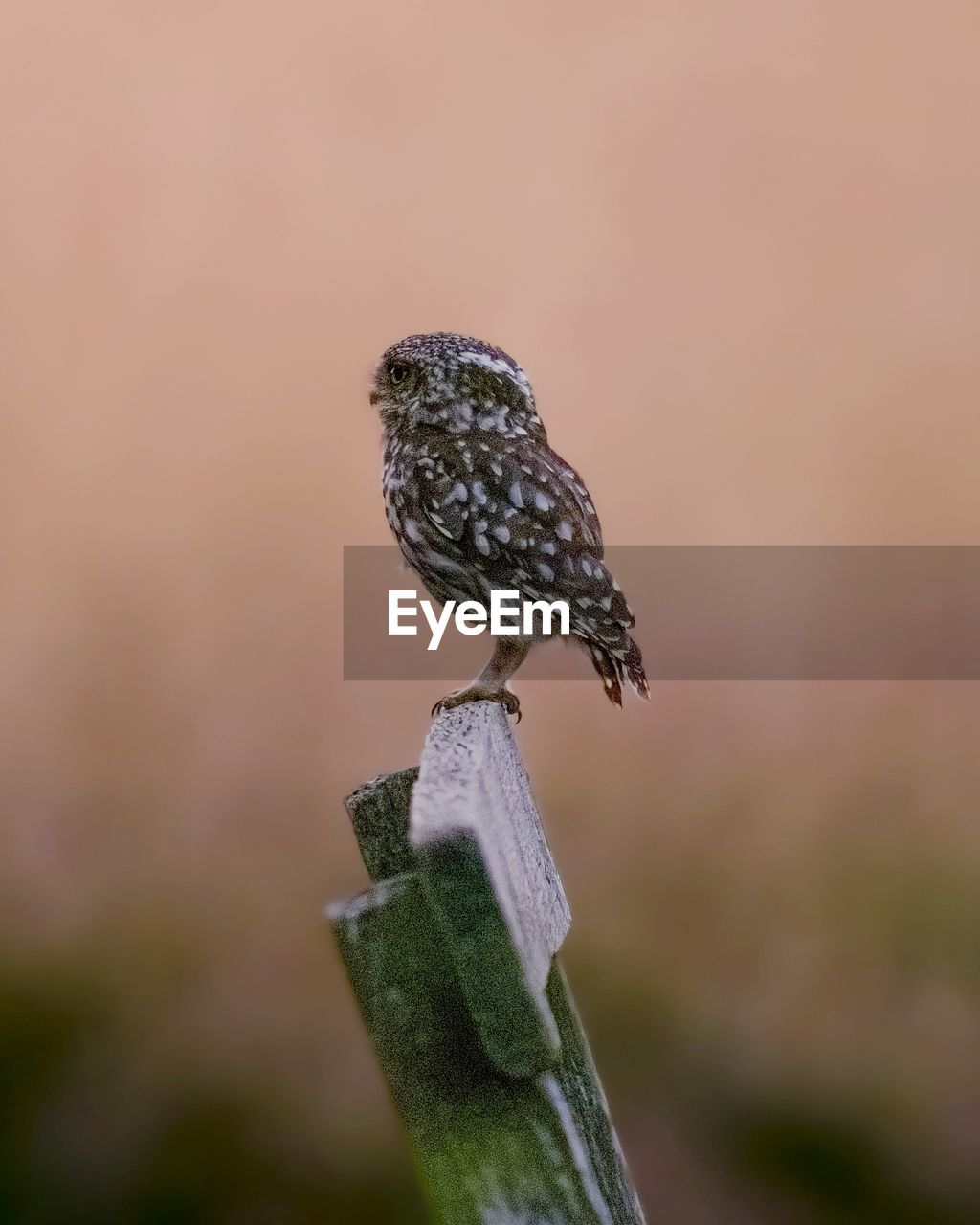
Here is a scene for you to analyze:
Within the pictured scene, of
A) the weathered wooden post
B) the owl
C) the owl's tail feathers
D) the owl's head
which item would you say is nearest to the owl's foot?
the owl

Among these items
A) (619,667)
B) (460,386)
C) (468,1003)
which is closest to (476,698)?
(619,667)

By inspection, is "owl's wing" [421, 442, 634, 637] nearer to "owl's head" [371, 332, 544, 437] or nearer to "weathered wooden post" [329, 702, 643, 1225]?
"owl's head" [371, 332, 544, 437]

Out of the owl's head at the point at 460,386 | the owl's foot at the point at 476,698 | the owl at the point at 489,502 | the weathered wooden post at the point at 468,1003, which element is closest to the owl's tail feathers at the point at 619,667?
the owl at the point at 489,502

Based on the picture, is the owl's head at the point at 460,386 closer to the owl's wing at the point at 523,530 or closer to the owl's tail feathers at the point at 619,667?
the owl's wing at the point at 523,530

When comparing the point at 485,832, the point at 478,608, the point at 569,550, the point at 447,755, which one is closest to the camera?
the point at 485,832

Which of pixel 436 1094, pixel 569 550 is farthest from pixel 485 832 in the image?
pixel 569 550

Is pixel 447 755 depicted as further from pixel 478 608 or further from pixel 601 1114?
pixel 478 608

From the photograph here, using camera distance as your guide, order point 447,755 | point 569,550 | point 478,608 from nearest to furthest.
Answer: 1. point 447,755
2. point 569,550
3. point 478,608
